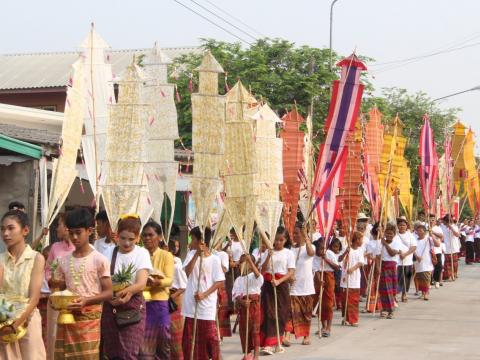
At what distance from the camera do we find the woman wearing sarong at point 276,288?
12625 millimetres

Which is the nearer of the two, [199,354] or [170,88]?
[199,354]

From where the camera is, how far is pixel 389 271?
1770cm

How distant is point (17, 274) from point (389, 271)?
11.6 meters

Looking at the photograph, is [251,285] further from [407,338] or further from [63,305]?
[63,305]

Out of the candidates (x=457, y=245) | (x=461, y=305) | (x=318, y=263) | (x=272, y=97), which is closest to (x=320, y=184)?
(x=318, y=263)

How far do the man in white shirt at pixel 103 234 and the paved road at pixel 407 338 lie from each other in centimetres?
299

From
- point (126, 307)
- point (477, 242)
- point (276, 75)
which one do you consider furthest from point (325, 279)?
point (477, 242)

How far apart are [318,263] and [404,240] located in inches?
172

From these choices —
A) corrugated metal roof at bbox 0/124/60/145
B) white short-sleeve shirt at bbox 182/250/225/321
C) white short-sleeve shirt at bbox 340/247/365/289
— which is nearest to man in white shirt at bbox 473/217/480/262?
white short-sleeve shirt at bbox 340/247/365/289

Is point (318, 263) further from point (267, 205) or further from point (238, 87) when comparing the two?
point (238, 87)

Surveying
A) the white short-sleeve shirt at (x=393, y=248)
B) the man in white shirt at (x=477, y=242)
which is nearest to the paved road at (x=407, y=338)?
the white short-sleeve shirt at (x=393, y=248)

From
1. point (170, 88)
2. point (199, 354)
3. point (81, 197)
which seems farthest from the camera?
point (81, 197)

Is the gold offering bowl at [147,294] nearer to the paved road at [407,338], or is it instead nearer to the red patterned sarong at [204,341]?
the red patterned sarong at [204,341]

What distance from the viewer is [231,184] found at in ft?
37.6
